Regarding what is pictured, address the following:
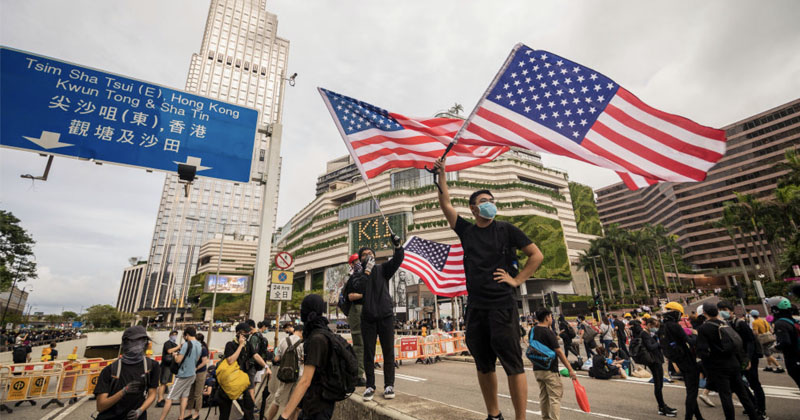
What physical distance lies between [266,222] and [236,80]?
383 ft

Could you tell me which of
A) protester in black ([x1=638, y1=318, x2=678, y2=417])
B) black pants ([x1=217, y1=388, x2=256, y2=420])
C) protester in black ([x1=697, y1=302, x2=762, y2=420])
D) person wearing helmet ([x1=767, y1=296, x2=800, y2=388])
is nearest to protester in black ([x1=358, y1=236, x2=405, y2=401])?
black pants ([x1=217, y1=388, x2=256, y2=420])

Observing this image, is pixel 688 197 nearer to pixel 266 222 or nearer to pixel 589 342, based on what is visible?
pixel 589 342

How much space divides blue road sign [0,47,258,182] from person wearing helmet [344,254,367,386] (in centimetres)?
523

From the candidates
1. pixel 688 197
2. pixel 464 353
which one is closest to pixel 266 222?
pixel 464 353

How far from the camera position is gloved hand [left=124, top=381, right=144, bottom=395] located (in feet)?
12.4

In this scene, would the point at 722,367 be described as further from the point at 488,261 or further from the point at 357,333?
the point at 357,333

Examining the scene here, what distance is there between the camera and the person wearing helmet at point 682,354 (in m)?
4.71

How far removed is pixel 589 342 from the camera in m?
11.4

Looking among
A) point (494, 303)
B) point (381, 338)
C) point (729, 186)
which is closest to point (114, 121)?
point (381, 338)

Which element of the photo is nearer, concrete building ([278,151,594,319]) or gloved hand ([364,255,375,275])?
gloved hand ([364,255,375,275])

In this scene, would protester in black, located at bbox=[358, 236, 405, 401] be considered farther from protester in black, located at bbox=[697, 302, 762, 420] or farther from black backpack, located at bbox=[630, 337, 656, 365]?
black backpack, located at bbox=[630, 337, 656, 365]

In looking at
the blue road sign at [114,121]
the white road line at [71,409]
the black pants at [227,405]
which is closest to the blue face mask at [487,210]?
the black pants at [227,405]

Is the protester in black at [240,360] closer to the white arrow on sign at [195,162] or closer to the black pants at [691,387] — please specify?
the white arrow on sign at [195,162]

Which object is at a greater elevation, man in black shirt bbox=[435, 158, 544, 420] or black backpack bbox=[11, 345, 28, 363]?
man in black shirt bbox=[435, 158, 544, 420]
